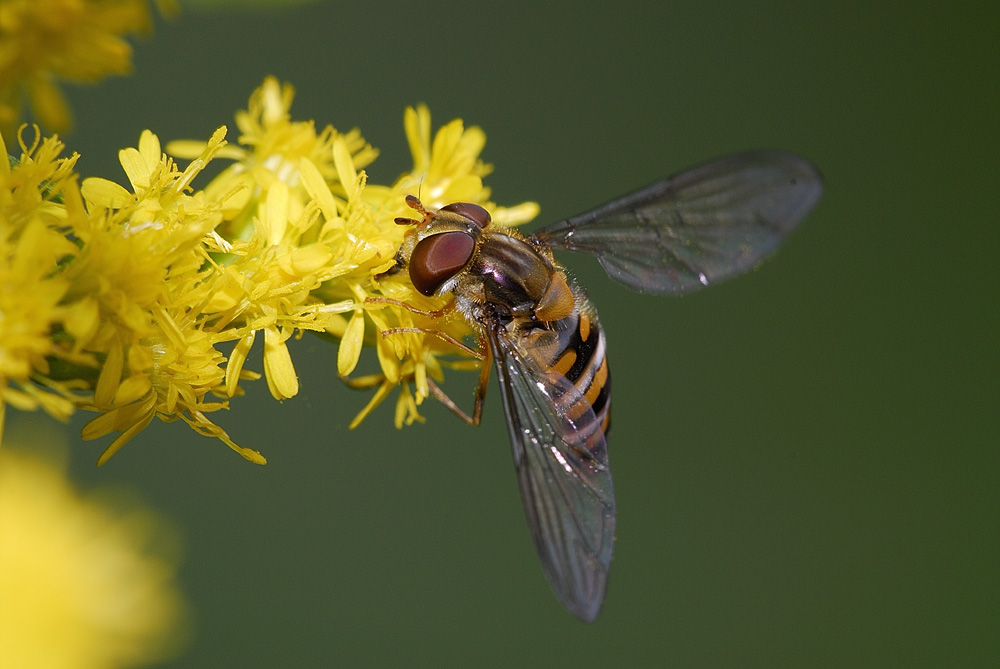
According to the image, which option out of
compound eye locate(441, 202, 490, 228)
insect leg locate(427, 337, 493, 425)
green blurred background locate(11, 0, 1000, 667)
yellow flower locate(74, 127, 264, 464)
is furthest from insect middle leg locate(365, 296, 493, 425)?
green blurred background locate(11, 0, 1000, 667)

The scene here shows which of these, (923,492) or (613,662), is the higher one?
(923,492)

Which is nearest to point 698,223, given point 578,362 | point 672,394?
point 578,362

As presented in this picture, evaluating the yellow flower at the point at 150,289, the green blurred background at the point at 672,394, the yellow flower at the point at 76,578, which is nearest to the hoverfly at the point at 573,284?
the yellow flower at the point at 150,289

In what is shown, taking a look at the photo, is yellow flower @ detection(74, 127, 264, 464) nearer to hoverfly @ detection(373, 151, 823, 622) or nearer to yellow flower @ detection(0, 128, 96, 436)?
yellow flower @ detection(0, 128, 96, 436)

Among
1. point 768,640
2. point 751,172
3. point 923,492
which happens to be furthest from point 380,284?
point 923,492

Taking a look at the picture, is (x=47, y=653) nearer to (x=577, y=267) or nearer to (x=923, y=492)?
(x=577, y=267)
